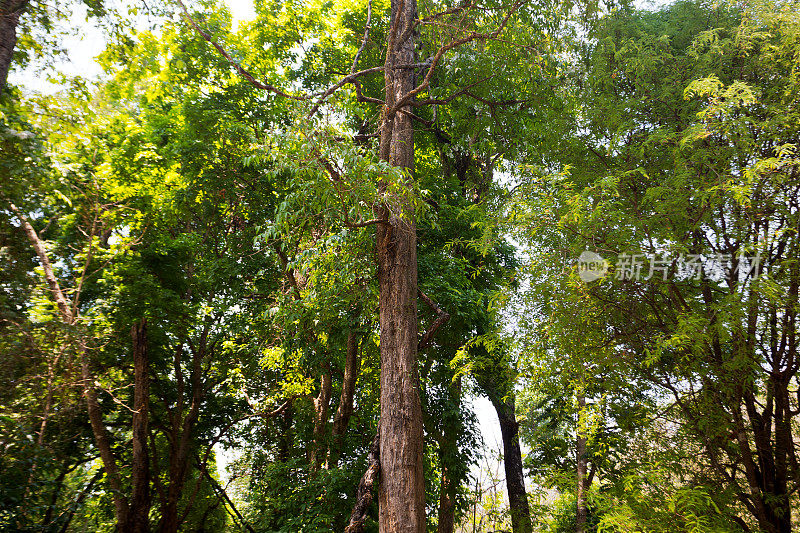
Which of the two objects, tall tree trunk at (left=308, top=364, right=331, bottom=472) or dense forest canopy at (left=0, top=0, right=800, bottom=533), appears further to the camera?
tall tree trunk at (left=308, top=364, right=331, bottom=472)

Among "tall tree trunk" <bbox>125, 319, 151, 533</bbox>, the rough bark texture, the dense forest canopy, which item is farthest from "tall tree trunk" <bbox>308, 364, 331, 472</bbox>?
the rough bark texture

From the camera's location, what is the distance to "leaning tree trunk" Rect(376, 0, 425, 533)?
396cm

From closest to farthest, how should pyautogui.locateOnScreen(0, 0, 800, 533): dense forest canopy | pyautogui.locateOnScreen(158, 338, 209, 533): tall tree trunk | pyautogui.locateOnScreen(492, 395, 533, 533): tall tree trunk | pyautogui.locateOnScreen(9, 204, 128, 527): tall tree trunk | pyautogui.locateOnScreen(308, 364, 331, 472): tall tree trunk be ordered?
1. pyautogui.locateOnScreen(0, 0, 800, 533): dense forest canopy
2. pyautogui.locateOnScreen(9, 204, 128, 527): tall tree trunk
3. pyautogui.locateOnScreen(308, 364, 331, 472): tall tree trunk
4. pyautogui.locateOnScreen(492, 395, 533, 533): tall tree trunk
5. pyautogui.locateOnScreen(158, 338, 209, 533): tall tree trunk

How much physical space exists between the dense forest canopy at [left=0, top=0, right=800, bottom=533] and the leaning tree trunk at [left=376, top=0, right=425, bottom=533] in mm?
27

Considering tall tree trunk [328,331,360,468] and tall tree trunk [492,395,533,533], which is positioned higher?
tall tree trunk [328,331,360,468]

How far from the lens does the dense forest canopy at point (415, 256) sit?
4688mm

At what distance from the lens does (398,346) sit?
14.4 ft

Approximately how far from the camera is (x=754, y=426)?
5.46m

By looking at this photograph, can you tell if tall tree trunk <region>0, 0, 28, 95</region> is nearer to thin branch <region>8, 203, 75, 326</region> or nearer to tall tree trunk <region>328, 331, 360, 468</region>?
thin branch <region>8, 203, 75, 326</region>

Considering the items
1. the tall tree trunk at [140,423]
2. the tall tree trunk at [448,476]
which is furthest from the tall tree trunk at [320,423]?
the tall tree trunk at [140,423]

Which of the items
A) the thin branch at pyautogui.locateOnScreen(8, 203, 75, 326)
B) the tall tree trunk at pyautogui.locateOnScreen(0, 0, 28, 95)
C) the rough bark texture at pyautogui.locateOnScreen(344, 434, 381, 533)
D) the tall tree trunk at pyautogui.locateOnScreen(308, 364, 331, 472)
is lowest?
the rough bark texture at pyautogui.locateOnScreen(344, 434, 381, 533)

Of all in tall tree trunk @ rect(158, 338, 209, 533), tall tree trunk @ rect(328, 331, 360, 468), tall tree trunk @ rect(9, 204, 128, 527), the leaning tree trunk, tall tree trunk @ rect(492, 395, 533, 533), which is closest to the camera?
the leaning tree trunk

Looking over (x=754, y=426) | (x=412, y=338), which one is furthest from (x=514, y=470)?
(x=412, y=338)

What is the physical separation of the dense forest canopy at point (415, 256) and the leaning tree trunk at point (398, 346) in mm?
27
